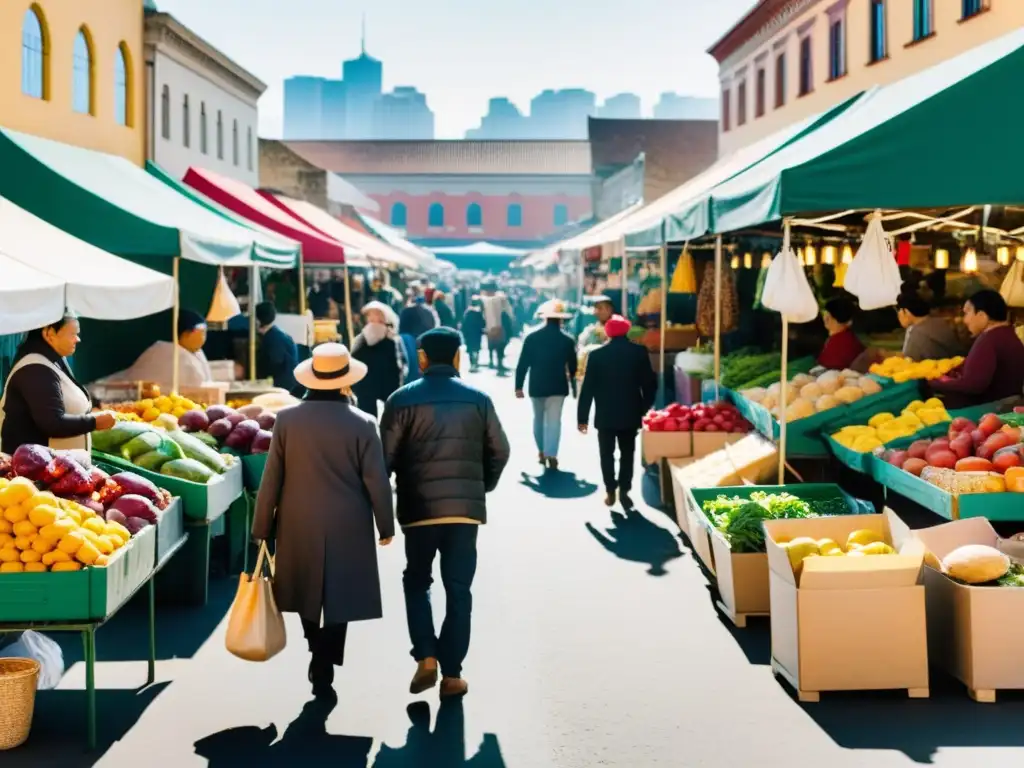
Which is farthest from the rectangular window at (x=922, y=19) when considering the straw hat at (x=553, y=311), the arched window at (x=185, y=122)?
the arched window at (x=185, y=122)

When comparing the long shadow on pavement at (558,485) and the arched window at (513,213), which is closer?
the long shadow on pavement at (558,485)

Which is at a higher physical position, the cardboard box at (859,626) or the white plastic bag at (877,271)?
the white plastic bag at (877,271)

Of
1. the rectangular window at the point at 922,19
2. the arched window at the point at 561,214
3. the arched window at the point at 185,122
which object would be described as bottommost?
the arched window at the point at 185,122

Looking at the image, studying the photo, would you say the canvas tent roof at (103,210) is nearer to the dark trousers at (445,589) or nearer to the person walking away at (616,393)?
the person walking away at (616,393)

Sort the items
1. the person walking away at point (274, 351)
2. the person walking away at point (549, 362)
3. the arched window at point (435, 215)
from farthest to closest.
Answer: the arched window at point (435, 215), the person walking away at point (274, 351), the person walking away at point (549, 362)

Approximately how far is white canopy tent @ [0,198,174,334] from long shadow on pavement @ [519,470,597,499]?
448cm

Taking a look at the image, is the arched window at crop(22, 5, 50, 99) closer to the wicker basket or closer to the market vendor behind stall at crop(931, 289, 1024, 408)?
the wicker basket

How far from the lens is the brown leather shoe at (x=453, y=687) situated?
6594 mm

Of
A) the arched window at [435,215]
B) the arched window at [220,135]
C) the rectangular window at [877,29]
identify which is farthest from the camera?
the arched window at [435,215]

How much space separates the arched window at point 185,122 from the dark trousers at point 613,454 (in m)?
12.6

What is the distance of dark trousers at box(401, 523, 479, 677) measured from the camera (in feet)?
21.7

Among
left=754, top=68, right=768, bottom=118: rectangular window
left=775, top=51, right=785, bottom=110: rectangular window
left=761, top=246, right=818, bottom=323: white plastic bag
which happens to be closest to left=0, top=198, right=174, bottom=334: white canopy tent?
left=761, top=246, right=818, bottom=323: white plastic bag

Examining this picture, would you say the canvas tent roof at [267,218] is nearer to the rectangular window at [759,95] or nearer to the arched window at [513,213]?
the rectangular window at [759,95]

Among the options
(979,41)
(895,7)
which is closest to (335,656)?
(979,41)
